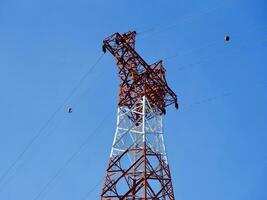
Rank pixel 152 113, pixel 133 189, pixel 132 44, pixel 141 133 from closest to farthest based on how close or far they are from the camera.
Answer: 1. pixel 133 189
2. pixel 141 133
3. pixel 152 113
4. pixel 132 44

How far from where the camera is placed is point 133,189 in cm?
2741

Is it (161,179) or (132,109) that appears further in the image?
(132,109)

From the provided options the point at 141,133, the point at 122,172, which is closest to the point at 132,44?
the point at 141,133

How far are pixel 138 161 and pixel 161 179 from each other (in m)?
1.64

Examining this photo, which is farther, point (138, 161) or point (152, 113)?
point (152, 113)

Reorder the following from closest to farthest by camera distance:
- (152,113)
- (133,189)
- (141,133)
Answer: (133,189) → (141,133) → (152,113)

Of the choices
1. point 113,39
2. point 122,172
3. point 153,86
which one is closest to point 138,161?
point 122,172

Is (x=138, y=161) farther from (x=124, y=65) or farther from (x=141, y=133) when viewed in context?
(x=124, y=65)

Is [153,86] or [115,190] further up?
[153,86]

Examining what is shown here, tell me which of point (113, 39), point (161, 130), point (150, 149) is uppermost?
point (113, 39)

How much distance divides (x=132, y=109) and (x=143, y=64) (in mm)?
3335

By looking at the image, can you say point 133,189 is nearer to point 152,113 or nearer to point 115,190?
point 115,190

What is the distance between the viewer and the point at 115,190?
27891mm

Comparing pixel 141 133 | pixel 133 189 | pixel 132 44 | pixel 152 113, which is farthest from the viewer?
pixel 132 44
